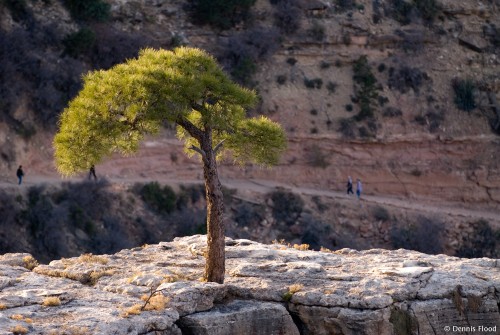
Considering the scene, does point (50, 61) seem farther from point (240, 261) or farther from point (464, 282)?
point (464, 282)

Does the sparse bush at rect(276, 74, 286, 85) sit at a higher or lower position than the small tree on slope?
lower

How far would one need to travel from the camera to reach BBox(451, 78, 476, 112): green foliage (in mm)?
47094

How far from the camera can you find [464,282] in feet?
56.7

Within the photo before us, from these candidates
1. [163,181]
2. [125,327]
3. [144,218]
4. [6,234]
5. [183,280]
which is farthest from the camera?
[163,181]

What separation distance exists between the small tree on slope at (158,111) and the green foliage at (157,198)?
20415 mm

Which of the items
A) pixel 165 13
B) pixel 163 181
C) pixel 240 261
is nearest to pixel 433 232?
pixel 163 181

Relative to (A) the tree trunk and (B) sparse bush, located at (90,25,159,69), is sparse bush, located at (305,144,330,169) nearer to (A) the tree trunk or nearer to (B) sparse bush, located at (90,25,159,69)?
(B) sparse bush, located at (90,25,159,69)

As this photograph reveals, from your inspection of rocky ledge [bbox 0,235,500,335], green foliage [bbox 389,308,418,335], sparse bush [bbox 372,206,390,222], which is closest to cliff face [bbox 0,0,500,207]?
sparse bush [bbox 372,206,390,222]

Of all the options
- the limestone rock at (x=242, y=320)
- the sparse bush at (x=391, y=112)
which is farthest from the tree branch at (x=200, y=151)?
the sparse bush at (x=391, y=112)

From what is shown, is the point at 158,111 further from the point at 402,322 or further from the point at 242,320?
the point at 402,322

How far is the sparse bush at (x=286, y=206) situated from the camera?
39.8 m

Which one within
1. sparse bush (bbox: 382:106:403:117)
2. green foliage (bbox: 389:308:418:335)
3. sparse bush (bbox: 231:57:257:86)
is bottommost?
green foliage (bbox: 389:308:418:335)

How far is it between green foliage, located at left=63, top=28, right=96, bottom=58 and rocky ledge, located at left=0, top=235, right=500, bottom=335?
24.6m

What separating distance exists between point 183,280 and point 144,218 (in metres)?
20.9
